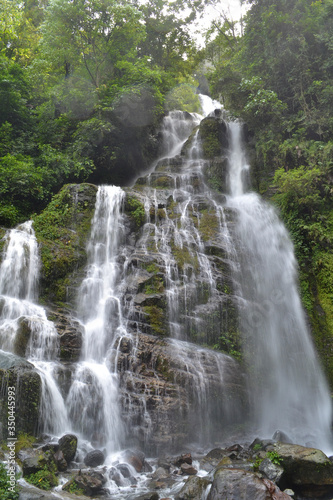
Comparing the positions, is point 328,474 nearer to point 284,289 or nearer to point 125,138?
point 284,289

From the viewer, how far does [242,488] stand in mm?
5461

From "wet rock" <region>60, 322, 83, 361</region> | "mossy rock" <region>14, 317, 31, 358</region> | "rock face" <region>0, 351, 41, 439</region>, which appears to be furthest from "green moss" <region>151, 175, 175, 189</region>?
"rock face" <region>0, 351, 41, 439</region>

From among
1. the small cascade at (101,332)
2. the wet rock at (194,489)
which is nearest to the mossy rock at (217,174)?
the small cascade at (101,332)

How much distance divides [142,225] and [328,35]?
12375mm

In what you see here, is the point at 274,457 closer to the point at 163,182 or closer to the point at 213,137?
the point at 163,182

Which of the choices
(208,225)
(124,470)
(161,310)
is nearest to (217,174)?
(208,225)

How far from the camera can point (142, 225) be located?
44.6ft

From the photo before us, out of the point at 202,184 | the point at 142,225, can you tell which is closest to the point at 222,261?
the point at 142,225

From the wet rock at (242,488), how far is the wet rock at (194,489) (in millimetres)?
360

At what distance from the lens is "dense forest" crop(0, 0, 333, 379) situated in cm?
1355

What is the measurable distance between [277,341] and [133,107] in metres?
14.4

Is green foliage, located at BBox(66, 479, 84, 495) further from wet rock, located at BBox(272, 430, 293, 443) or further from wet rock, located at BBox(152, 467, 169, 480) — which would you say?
wet rock, located at BBox(272, 430, 293, 443)

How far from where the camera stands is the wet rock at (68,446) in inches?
264

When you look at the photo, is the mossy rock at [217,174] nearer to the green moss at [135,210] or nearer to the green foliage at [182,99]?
the green moss at [135,210]
